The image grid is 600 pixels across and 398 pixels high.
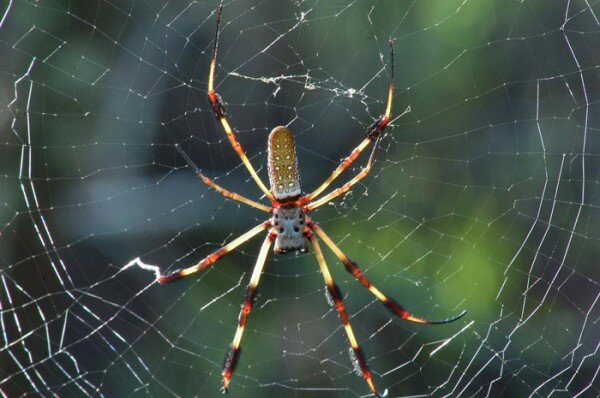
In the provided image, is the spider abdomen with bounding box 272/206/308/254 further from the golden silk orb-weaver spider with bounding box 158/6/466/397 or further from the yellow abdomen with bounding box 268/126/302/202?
the yellow abdomen with bounding box 268/126/302/202

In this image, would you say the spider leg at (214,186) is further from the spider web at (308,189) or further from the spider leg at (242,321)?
the spider web at (308,189)

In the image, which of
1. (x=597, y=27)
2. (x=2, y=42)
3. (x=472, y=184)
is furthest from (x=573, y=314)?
(x=2, y=42)

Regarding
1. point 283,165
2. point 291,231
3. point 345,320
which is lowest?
point 345,320

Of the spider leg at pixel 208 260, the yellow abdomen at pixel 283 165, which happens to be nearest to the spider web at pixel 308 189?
the spider leg at pixel 208 260

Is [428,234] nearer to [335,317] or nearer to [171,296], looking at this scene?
[335,317]

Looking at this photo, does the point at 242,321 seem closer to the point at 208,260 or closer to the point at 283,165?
the point at 208,260

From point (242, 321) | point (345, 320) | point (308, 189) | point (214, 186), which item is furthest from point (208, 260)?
point (308, 189)
